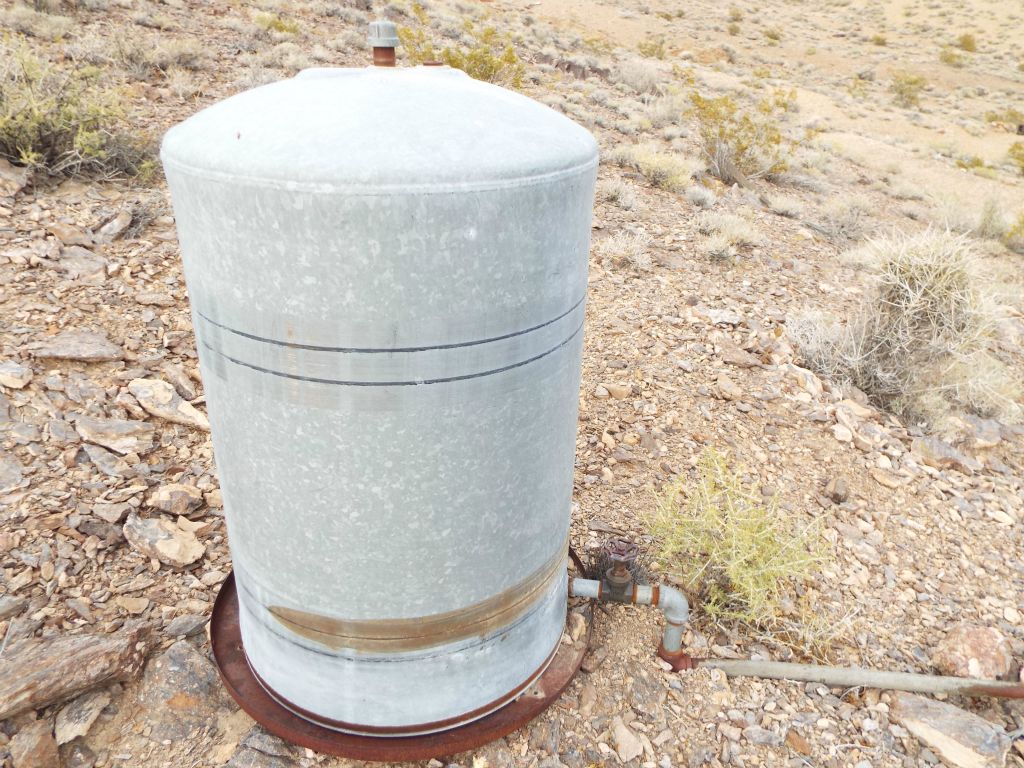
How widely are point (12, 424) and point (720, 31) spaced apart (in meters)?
35.1

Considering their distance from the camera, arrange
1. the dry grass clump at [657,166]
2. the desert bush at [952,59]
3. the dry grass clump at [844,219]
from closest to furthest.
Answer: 1. the dry grass clump at [844,219]
2. the dry grass clump at [657,166]
3. the desert bush at [952,59]

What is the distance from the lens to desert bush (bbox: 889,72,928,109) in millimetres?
22672

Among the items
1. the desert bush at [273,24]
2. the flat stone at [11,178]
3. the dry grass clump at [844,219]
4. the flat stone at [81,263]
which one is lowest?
the dry grass clump at [844,219]

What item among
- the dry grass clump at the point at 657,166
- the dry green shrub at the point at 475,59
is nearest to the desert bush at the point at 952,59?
the dry green shrub at the point at 475,59

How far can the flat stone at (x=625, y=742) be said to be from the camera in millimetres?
2281

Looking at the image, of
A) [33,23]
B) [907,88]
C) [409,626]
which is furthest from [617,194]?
[907,88]

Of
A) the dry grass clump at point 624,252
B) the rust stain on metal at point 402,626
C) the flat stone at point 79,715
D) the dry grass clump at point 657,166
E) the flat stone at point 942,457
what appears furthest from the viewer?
the dry grass clump at point 657,166

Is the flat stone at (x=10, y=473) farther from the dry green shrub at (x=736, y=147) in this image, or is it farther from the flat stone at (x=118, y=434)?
the dry green shrub at (x=736, y=147)

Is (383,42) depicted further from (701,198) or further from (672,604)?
(701,198)

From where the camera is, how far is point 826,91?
76.9ft

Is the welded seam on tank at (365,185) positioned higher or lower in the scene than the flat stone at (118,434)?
higher

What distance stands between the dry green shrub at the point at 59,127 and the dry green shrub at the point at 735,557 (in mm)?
4850

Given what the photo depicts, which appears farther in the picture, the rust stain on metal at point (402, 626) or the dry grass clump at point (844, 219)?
the dry grass clump at point (844, 219)

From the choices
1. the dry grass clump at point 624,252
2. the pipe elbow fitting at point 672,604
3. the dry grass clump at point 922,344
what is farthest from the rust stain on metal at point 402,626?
the dry grass clump at point 624,252
